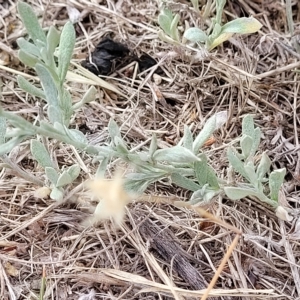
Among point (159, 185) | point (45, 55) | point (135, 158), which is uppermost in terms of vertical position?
point (45, 55)

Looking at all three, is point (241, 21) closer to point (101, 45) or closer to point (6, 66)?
point (101, 45)

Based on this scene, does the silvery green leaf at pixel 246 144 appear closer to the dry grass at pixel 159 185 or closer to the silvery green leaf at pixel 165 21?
the dry grass at pixel 159 185

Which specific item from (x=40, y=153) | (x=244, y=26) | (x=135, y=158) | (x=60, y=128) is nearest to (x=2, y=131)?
(x=40, y=153)

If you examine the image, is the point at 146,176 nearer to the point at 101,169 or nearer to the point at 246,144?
the point at 101,169

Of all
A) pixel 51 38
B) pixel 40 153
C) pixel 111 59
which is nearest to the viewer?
pixel 51 38

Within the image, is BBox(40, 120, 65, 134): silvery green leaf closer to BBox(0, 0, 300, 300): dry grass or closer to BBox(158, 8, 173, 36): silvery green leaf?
BBox(0, 0, 300, 300): dry grass

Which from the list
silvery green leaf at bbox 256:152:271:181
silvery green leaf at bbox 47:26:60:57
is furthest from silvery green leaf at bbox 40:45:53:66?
silvery green leaf at bbox 256:152:271:181
